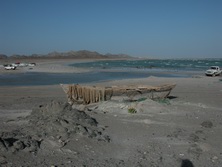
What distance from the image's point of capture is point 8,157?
7625mm

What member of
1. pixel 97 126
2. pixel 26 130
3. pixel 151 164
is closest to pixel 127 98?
pixel 97 126

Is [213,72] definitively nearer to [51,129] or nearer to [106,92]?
[106,92]

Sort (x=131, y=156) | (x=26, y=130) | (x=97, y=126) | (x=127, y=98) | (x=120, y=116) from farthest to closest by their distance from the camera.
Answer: (x=127, y=98)
(x=120, y=116)
(x=97, y=126)
(x=26, y=130)
(x=131, y=156)

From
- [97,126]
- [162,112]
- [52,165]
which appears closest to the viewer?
[52,165]

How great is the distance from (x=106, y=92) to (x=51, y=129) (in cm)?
782

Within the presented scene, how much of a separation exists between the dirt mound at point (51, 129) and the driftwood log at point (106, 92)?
5042 mm

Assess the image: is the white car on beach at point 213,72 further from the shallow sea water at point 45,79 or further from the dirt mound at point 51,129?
the dirt mound at point 51,129

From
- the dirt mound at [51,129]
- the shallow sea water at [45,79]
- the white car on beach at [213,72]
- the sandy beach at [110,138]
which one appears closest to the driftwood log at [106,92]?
the sandy beach at [110,138]

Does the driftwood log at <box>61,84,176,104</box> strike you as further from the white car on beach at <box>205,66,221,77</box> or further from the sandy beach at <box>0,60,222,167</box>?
the white car on beach at <box>205,66,221,77</box>

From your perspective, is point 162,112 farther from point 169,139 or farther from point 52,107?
point 52,107

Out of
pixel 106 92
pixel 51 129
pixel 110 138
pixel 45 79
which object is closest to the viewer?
pixel 51 129

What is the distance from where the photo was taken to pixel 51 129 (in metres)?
9.73

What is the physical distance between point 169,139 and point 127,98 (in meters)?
8.01

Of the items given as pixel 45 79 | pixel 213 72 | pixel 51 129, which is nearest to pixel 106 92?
pixel 51 129
